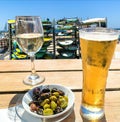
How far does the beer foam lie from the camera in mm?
390

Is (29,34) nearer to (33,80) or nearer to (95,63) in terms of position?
(33,80)

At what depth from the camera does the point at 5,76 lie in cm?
68

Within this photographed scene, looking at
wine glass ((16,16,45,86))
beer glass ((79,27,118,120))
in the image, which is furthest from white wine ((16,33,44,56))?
beer glass ((79,27,118,120))

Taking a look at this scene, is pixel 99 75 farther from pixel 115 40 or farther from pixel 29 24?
pixel 29 24

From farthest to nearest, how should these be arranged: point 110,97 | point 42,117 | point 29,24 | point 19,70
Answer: point 19,70 < point 29,24 < point 110,97 < point 42,117

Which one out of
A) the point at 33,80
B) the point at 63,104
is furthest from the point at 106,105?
the point at 33,80

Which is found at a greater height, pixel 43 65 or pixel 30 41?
pixel 30 41

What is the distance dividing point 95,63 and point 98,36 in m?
0.05

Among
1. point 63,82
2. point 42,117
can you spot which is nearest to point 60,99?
point 42,117

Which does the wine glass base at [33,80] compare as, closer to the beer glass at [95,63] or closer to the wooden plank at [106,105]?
the wooden plank at [106,105]

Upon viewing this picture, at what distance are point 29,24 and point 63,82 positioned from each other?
0.65 ft

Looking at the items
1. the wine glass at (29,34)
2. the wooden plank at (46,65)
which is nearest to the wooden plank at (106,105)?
the wine glass at (29,34)

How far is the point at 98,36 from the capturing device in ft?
1.32

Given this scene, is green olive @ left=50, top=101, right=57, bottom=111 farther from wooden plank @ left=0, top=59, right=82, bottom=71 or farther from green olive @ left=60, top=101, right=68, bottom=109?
wooden plank @ left=0, top=59, right=82, bottom=71
